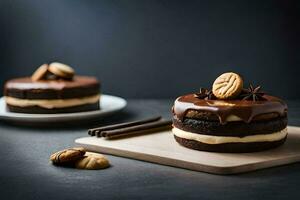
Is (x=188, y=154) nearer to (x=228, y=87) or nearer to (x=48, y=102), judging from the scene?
(x=228, y=87)

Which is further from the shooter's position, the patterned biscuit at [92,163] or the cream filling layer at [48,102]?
the cream filling layer at [48,102]

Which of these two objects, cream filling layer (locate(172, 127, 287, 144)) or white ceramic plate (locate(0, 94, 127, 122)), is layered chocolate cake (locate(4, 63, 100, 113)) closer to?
white ceramic plate (locate(0, 94, 127, 122))

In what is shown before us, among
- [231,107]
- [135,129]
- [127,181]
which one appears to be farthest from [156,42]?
[127,181]

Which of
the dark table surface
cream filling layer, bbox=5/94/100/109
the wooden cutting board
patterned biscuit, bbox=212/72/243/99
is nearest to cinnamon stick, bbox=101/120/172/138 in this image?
the wooden cutting board

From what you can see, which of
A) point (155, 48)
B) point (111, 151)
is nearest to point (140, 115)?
point (155, 48)

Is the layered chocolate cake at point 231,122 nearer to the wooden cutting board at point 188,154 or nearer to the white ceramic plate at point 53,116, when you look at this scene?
the wooden cutting board at point 188,154

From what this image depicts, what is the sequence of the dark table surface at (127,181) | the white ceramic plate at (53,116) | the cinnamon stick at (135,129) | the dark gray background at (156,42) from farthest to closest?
the dark gray background at (156,42)
the white ceramic plate at (53,116)
the cinnamon stick at (135,129)
the dark table surface at (127,181)

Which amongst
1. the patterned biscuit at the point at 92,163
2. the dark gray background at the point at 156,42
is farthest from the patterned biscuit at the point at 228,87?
the dark gray background at the point at 156,42
